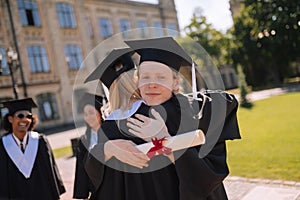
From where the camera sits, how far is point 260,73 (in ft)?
126

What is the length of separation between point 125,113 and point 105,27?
29139mm

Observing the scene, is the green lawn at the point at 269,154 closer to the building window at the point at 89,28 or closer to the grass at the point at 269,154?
the grass at the point at 269,154

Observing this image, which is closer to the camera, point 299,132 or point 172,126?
point 172,126

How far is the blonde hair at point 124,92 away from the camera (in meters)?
2.10

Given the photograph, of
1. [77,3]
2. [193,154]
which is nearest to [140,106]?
[193,154]

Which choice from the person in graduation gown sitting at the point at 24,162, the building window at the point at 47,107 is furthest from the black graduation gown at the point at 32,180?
the building window at the point at 47,107

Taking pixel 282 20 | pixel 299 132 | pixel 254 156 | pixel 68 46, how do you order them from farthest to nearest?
1. pixel 282 20
2. pixel 68 46
3. pixel 299 132
4. pixel 254 156

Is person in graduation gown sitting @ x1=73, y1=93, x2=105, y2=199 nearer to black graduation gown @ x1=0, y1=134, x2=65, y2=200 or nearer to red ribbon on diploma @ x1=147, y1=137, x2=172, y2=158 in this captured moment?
black graduation gown @ x1=0, y1=134, x2=65, y2=200

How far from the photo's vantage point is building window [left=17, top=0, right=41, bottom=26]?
76.6ft

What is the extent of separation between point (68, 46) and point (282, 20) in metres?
20.4

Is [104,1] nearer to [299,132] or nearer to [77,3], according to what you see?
[77,3]

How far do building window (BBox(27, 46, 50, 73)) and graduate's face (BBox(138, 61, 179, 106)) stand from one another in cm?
2357

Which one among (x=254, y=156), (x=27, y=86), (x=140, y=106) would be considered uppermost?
(x=27, y=86)

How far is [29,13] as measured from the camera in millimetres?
23875
